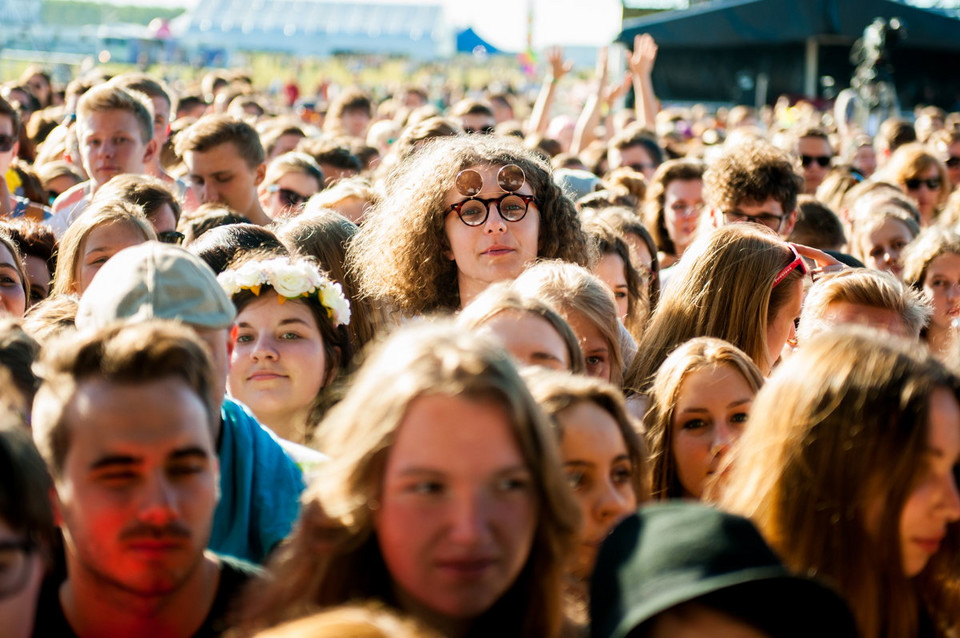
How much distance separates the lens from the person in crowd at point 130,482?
2184mm

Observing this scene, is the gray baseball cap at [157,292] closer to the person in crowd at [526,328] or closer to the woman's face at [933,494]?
the person in crowd at [526,328]

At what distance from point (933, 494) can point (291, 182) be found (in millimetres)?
5301

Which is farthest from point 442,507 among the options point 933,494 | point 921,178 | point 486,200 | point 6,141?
point 921,178

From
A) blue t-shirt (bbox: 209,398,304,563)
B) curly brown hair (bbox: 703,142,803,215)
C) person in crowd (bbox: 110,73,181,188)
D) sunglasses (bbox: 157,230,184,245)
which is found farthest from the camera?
person in crowd (bbox: 110,73,181,188)

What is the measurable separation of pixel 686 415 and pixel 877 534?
3.78ft

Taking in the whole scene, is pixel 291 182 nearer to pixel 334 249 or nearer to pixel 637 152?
pixel 334 249

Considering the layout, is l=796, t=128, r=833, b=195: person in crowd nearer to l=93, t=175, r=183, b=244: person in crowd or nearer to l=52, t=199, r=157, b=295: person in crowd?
l=93, t=175, r=183, b=244: person in crowd

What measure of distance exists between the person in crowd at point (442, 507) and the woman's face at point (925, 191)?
7.69m

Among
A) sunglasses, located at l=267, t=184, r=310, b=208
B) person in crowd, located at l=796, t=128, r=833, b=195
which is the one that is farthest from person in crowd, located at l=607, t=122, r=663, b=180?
sunglasses, located at l=267, t=184, r=310, b=208

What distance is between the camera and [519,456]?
2.12 metres

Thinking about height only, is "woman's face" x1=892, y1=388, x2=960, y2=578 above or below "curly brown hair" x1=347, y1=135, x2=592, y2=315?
below

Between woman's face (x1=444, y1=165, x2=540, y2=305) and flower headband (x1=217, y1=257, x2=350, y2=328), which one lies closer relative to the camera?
flower headband (x1=217, y1=257, x2=350, y2=328)

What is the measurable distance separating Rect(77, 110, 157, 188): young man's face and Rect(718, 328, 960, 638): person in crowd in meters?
5.29

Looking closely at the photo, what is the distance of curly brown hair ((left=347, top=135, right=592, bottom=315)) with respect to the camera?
4.69 meters
